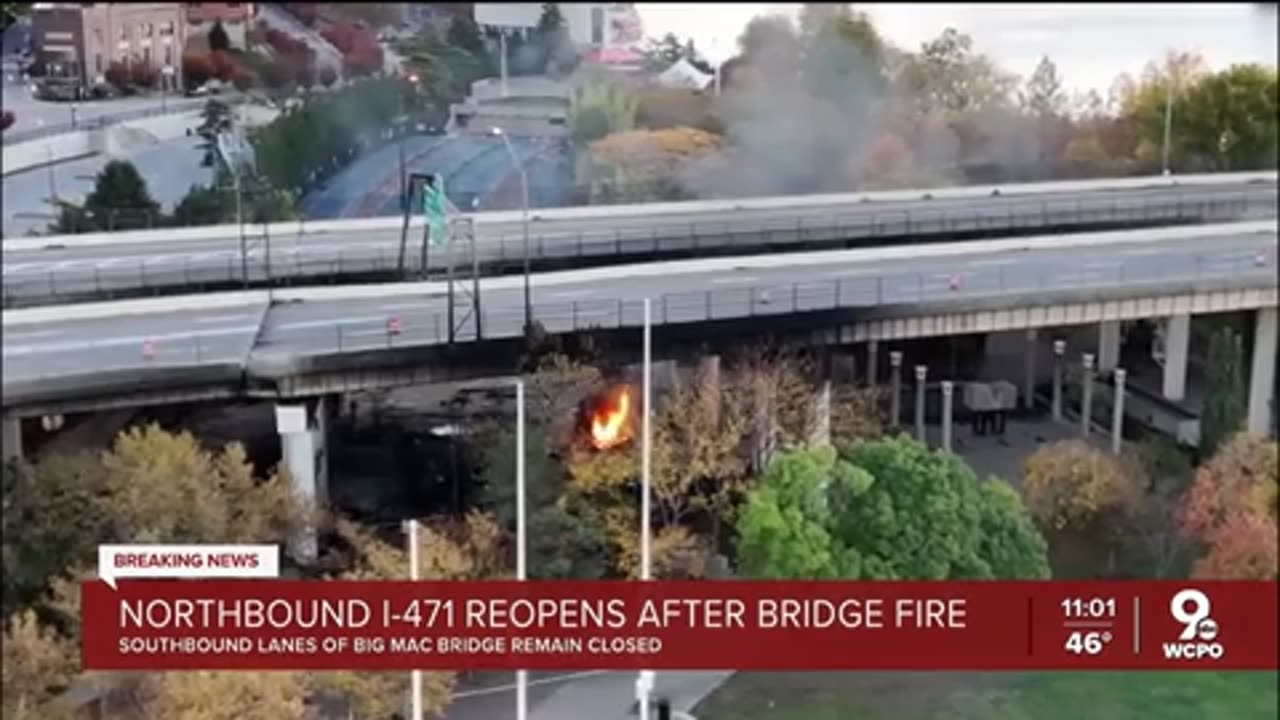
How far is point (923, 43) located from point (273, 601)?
5.82 ft

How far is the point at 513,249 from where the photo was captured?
270 centimetres

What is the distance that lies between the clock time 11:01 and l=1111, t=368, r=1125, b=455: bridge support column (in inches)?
34.8

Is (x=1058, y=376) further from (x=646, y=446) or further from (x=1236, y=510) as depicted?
(x=646, y=446)

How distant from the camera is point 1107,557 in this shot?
263 cm

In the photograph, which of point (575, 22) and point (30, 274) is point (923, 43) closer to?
point (575, 22)

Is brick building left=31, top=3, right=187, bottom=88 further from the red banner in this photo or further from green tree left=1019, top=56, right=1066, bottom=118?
green tree left=1019, top=56, right=1066, bottom=118

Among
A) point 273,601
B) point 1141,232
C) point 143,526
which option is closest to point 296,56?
point 143,526

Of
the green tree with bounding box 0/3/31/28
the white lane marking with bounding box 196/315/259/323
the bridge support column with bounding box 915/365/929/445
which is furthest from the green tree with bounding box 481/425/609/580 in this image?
the green tree with bounding box 0/3/31/28

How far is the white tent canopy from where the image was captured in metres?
2.91

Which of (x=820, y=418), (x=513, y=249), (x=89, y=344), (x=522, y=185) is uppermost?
(x=522, y=185)

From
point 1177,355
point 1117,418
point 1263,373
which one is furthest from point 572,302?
point 1263,373

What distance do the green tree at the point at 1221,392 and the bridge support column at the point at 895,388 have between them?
69 cm

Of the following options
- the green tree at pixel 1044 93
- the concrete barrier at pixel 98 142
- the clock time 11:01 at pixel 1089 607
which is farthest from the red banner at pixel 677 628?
the green tree at pixel 1044 93

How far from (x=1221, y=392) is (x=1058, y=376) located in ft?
1.44
